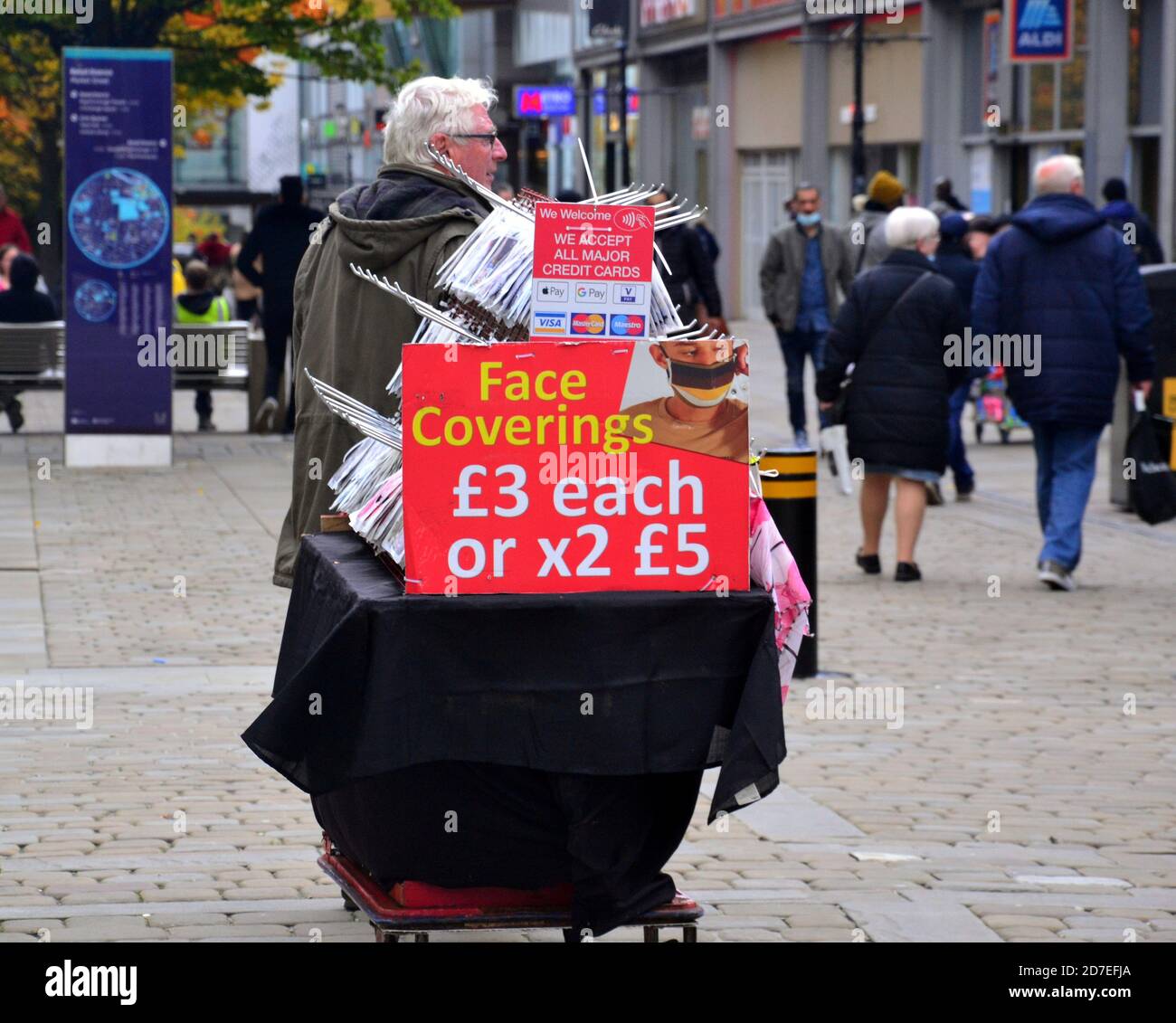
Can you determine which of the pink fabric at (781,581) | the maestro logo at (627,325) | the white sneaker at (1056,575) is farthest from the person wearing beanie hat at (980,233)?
the maestro logo at (627,325)

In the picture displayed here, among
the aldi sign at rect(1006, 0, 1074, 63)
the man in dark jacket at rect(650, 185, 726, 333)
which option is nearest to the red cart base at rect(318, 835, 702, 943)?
the man in dark jacket at rect(650, 185, 726, 333)

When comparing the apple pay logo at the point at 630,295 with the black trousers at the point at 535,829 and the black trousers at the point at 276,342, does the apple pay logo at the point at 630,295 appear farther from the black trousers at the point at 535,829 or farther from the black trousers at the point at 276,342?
the black trousers at the point at 276,342

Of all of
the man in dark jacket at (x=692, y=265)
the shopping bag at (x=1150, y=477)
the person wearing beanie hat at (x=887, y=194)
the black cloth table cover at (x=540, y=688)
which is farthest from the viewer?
the person wearing beanie hat at (x=887, y=194)

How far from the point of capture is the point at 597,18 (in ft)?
130

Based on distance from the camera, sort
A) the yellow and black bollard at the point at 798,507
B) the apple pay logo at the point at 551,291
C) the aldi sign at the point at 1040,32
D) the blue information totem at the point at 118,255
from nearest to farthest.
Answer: the apple pay logo at the point at 551,291
the yellow and black bollard at the point at 798,507
the blue information totem at the point at 118,255
the aldi sign at the point at 1040,32

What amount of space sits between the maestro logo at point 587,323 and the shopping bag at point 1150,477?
23.7ft

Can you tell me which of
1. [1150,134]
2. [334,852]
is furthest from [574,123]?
[334,852]

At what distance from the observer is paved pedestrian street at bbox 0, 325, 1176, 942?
527cm

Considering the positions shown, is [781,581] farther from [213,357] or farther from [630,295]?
[213,357]

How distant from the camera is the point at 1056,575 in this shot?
1084 centimetres

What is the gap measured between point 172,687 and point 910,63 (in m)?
25.7

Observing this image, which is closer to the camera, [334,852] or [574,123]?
[334,852]

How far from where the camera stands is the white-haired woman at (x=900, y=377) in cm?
1100

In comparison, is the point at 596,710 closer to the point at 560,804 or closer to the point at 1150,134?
the point at 560,804
